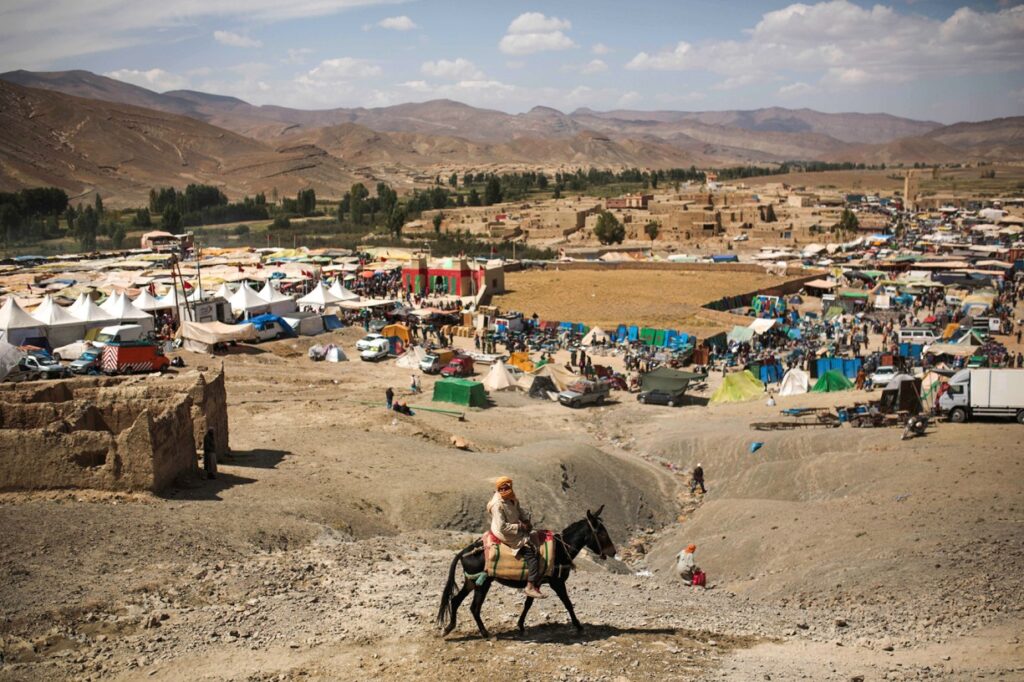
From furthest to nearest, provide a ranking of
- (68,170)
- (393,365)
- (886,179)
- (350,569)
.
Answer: (886,179)
(68,170)
(393,365)
(350,569)

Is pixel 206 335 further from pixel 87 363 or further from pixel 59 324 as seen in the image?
pixel 87 363

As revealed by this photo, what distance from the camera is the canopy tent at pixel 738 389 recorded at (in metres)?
25.4

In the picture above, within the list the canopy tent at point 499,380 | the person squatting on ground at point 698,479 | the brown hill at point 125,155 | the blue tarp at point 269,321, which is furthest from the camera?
the brown hill at point 125,155

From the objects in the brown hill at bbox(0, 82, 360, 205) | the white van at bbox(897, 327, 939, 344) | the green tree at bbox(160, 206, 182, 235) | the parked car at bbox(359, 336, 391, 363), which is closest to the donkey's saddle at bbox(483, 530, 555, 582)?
the parked car at bbox(359, 336, 391, 363)

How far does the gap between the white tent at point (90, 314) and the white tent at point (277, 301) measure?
230 inches

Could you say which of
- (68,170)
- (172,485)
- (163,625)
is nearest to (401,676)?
(163,625)

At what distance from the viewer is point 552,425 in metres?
23.5

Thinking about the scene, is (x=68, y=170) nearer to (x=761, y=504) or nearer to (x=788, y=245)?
(x=788, y=245)

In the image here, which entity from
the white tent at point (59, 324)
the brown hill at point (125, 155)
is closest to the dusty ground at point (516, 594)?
→ the white tent at point (59, 324)

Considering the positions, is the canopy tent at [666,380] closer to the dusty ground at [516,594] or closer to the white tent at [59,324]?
the dusty ground at [516,594]

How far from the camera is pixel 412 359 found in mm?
29969

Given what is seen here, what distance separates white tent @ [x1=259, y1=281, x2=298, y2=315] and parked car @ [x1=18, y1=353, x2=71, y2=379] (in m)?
10.3

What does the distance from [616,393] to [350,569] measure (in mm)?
17941

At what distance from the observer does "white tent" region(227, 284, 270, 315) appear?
33438mm
